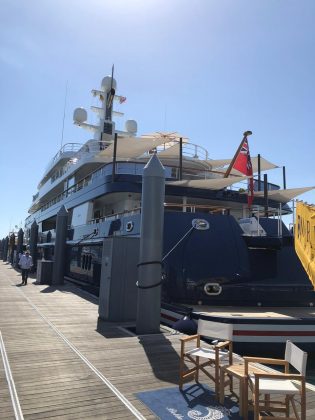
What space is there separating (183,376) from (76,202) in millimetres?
17675

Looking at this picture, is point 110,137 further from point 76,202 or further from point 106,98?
point 76,202

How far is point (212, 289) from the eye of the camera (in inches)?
428

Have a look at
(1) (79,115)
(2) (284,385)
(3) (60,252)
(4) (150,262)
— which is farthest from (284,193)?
(1) (79,115)

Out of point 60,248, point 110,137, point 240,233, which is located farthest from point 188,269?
point 110,137

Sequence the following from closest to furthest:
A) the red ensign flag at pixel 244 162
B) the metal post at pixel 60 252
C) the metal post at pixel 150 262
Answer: the metal post at pixel 150 262, the red ensign flag at pixel 244 162, the metal post at pixel 60 252

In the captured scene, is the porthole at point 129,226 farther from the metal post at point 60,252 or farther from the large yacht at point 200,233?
the metal post at point 60,252

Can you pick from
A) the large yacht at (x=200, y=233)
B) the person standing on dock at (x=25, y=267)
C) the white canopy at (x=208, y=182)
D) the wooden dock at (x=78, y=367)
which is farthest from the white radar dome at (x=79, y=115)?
the wooden dock at (x=78, y=367)

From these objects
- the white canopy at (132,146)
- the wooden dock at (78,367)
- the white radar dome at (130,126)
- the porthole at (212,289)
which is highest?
the white radar dome at (130,126)

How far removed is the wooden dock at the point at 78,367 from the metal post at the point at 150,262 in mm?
473

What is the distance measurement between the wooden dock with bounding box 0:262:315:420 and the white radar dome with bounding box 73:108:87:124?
24.5 m

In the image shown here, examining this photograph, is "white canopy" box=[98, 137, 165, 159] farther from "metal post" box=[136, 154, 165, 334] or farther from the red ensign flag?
"metal post" box=[136, 154, 165, 334]

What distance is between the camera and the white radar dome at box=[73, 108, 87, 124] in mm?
33000

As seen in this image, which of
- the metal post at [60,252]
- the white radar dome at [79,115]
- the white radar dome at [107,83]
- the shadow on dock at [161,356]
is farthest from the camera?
the white radar dome at [107,83]

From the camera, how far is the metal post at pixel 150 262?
8609mm
